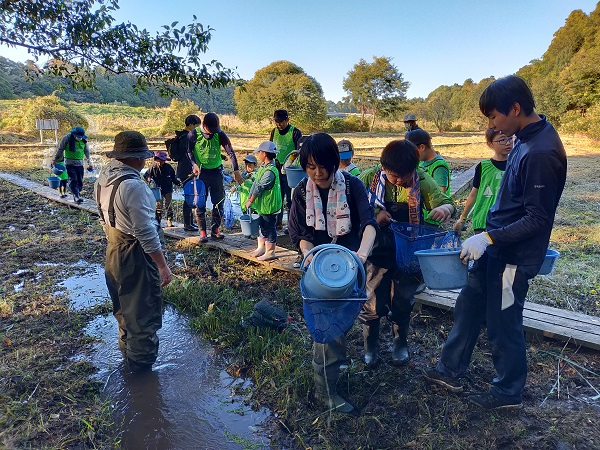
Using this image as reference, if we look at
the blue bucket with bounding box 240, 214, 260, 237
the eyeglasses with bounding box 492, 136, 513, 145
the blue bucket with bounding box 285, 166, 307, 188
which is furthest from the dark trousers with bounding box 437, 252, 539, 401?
the blue bucket with bounding box 240, 214, 260, 237

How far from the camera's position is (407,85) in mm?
43562

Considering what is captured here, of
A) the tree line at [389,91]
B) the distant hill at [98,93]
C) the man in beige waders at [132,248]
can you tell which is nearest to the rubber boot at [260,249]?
the man in beige waders at [132,248]

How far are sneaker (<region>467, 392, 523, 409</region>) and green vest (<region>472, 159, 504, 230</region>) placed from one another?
147cm

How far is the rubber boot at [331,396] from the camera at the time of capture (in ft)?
8.32

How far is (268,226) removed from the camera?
Result: 5078 millimetres

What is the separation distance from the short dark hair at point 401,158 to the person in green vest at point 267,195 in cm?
241

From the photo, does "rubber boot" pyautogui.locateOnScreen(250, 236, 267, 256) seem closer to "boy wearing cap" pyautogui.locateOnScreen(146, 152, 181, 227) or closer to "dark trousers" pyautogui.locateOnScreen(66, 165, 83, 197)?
"boy wearing cap" pyautogui.locateOnScreen(146, 152, 181, 227)

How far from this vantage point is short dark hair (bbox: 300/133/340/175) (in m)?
2.27

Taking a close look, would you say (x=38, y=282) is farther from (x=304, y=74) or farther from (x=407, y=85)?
(x=407, y=85)

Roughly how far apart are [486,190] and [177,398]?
2.91 meters

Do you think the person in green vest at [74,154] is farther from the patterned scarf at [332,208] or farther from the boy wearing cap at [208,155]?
the patterned scarf at [332,208]

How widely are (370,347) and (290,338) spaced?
0.73 metres

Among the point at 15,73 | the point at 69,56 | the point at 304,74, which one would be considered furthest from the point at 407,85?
the point at 15,73

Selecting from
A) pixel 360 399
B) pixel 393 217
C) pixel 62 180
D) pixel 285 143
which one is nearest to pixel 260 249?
pixel 285 143
